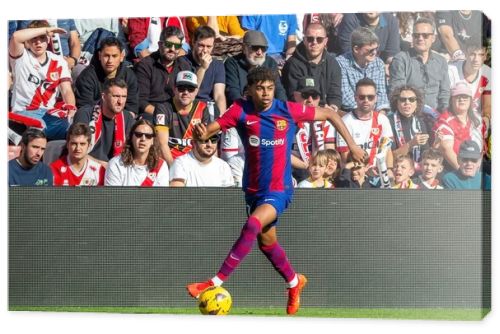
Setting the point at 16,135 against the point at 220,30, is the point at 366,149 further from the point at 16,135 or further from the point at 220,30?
the point at 16,135

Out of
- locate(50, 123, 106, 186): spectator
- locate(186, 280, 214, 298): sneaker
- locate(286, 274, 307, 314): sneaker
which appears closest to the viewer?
locate(286, 274, 307, 314): sneaker

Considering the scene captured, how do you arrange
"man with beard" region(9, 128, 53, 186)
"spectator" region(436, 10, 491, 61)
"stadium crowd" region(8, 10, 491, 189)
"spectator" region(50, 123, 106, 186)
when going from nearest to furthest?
"spectator" region(436, 10, 491, 61) → "stadium crowd" region(8, 10, 491, 189) → "spectator" region(50, 123, 106, 186) → "man with beard" region(9, 128, 53, 186)

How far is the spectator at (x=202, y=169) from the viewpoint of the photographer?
16906 millimetres

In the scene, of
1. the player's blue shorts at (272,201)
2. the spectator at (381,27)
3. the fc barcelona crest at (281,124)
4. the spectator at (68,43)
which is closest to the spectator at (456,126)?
the spectator at (381,27)

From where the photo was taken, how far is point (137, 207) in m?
17.1

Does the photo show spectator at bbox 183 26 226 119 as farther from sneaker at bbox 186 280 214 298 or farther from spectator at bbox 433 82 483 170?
spectator at bbox 433 82 483 170

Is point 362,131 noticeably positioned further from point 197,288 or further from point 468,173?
point 197,288

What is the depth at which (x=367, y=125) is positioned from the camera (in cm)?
1672

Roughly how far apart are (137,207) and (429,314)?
11.0 ft

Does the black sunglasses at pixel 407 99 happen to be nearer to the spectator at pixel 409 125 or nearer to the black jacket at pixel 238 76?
the spectator at pixel 409 125

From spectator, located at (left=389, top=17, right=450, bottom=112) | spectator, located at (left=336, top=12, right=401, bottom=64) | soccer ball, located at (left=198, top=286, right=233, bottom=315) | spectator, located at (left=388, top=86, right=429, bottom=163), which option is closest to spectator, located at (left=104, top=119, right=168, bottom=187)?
soccer ball, located at (left=198, top=286, right=233, bottom=315)

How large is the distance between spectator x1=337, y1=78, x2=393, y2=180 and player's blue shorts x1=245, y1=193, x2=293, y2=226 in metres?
0.74

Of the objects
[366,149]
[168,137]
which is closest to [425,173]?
[366,149]

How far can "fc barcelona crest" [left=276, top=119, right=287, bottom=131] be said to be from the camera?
16.5 m
